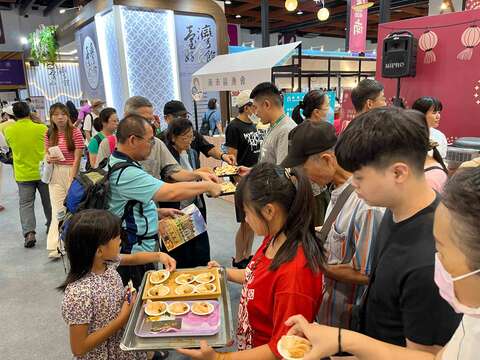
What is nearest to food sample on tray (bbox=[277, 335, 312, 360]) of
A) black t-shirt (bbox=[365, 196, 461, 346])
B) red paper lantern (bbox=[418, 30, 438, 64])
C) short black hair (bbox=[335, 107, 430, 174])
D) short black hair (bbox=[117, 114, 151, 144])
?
black t-shirt (bbox=[365, 196, 461, 346])

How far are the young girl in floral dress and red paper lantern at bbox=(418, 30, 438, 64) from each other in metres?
4.20

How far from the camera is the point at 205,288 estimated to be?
57.6 inches

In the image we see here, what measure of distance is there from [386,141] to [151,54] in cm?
682

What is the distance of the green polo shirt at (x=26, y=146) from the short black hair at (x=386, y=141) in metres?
3.97

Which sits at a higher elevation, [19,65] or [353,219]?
[19,65]

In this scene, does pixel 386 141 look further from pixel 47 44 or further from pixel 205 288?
pixel 47 44

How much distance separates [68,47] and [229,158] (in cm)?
1023

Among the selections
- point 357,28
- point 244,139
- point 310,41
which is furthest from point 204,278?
point 310,41

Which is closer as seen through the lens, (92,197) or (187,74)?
(92,197)

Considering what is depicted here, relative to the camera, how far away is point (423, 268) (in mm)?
812

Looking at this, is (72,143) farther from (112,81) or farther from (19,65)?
(19,65)

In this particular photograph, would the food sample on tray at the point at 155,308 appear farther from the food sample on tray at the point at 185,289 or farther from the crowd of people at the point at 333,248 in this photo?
the crowd of people at the point at 333,248

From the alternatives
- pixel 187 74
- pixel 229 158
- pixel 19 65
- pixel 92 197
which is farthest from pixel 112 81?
pixel 19 65

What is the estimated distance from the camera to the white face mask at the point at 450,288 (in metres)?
0.63
